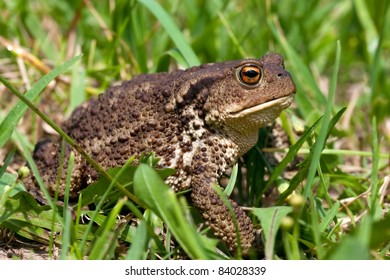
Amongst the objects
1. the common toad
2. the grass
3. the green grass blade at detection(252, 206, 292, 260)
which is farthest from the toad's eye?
the green grass blade at detection(252, 206, 292, 260)

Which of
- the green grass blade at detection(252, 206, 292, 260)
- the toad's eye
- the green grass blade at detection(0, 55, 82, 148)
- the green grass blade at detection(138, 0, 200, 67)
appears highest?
the green grass blade at detection(138, 0, 200, 67)

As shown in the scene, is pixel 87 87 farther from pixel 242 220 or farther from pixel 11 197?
pixel 242 220

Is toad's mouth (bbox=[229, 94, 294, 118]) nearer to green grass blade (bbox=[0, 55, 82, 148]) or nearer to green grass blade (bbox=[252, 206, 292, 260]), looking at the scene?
green grass blade (bbox=[252, 206, 292, 260])

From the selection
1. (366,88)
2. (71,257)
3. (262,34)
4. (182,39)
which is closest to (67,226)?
A: (71,257)

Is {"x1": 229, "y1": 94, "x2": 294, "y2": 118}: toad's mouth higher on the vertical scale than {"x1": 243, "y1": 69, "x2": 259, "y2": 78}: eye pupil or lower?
lower

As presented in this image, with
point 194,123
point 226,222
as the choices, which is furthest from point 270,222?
point 194,123

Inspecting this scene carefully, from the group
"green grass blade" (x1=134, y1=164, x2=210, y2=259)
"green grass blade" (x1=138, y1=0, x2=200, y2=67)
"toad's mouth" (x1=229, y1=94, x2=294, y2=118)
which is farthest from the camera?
"green grass blade" (x1=138, y1=0, x2=200, y2=67)

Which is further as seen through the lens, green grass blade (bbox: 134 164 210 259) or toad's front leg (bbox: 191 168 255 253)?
toad's front leg (bbox: 191 168 255 253)
